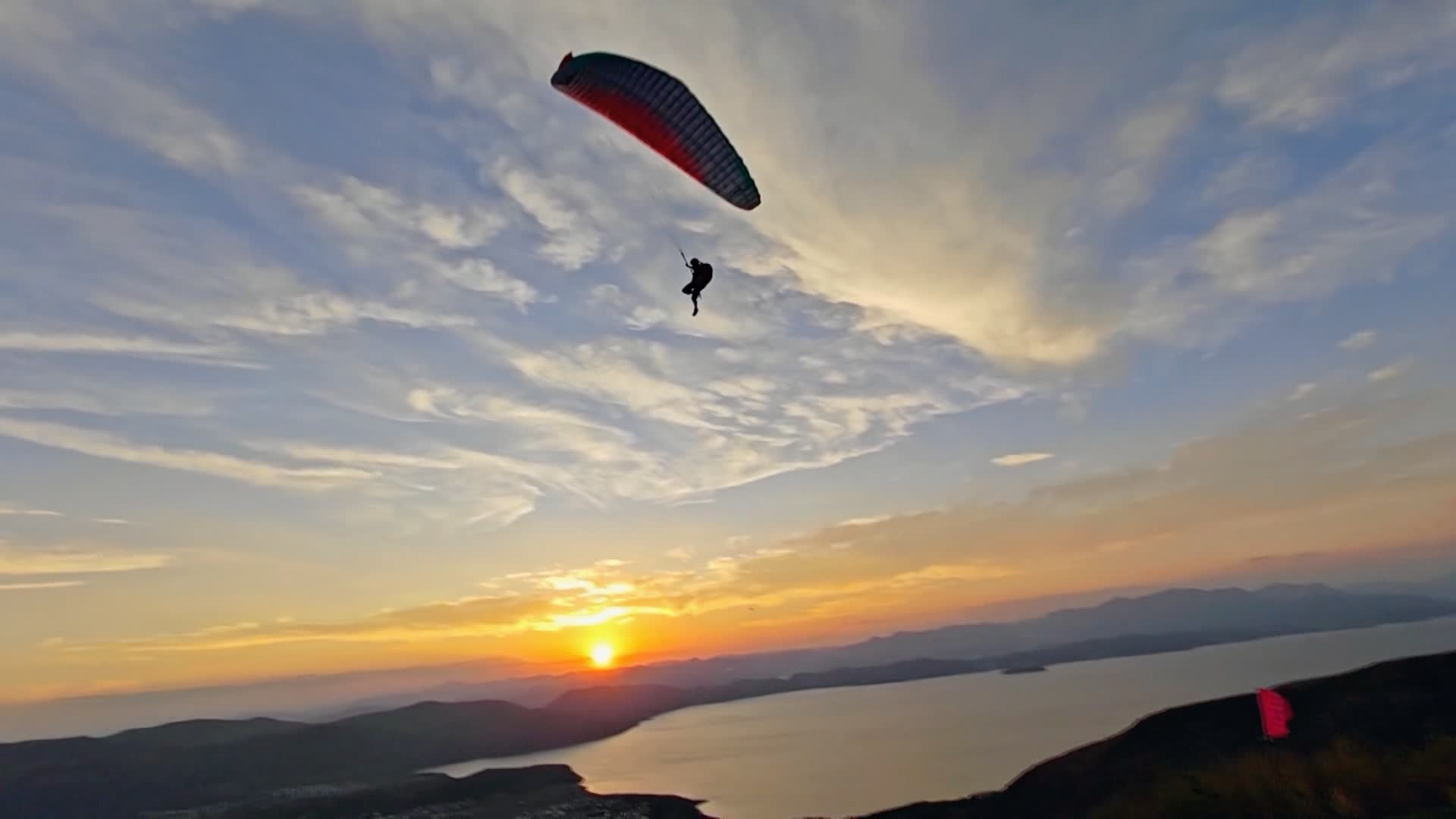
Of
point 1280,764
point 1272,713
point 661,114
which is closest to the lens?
point 661,114

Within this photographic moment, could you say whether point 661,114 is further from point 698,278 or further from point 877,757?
point 877,757

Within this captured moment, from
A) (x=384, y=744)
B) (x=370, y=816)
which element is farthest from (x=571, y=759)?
(x=370, y=816)

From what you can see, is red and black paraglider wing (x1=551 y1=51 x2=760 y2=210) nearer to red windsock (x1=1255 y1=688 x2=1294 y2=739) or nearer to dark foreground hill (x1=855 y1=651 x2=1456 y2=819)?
red windsock (x1=1255 y1=688 x2=1294 y2=739)

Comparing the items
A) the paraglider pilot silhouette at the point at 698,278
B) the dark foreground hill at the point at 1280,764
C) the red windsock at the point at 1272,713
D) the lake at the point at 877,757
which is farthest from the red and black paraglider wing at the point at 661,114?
the lake at the point at 877,757

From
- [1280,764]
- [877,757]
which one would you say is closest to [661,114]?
[1280,764]

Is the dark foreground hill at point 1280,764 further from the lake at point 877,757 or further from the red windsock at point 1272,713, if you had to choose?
the lake at point 877,757

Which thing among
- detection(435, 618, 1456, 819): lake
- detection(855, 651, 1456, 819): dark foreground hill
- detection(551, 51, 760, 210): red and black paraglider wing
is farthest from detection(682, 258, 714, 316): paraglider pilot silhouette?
detection(435, 618, 1456, 819): lake

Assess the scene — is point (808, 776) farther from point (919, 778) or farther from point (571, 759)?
point (571, 759)
